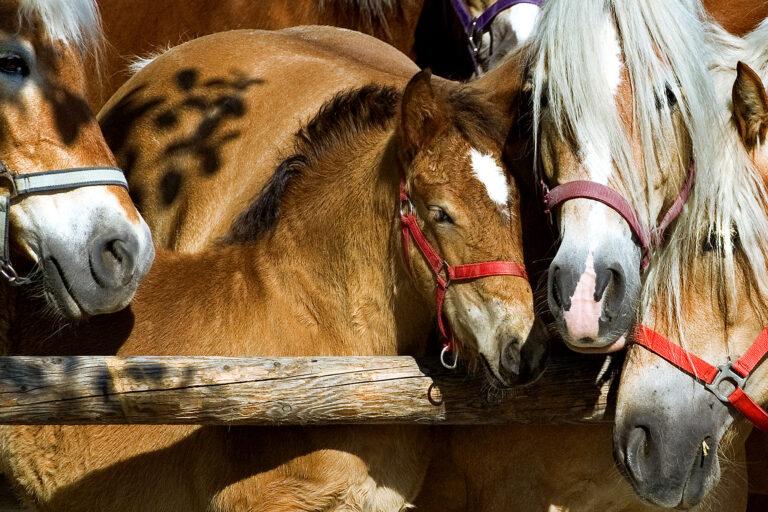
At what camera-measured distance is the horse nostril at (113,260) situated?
2947 millimetres

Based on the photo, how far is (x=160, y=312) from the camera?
135 inches

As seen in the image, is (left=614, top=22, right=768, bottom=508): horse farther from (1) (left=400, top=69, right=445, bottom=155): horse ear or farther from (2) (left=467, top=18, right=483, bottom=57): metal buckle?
(2) (left=467, top=18, right=483, bottom=57): metal buckle

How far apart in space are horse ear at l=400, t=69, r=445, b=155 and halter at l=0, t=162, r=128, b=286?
89cm

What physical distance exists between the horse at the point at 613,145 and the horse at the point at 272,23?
87.6 inches

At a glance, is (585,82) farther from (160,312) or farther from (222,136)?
(222,136)

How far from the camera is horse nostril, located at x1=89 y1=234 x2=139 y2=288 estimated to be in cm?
295

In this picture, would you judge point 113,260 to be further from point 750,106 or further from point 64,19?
point 750,106

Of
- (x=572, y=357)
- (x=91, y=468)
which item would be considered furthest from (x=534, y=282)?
(x=91, y=468)

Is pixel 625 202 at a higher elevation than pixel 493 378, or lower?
higher

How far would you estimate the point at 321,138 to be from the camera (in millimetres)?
3621

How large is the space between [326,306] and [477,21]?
2.00 meters

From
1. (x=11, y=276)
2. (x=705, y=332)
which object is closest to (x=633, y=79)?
(x=705, y=332)

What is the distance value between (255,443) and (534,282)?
96cm

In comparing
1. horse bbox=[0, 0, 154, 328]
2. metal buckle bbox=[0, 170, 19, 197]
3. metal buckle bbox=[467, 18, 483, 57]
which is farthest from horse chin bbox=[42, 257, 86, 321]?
metal buckle bbox=[467, 18, 483, 57]
